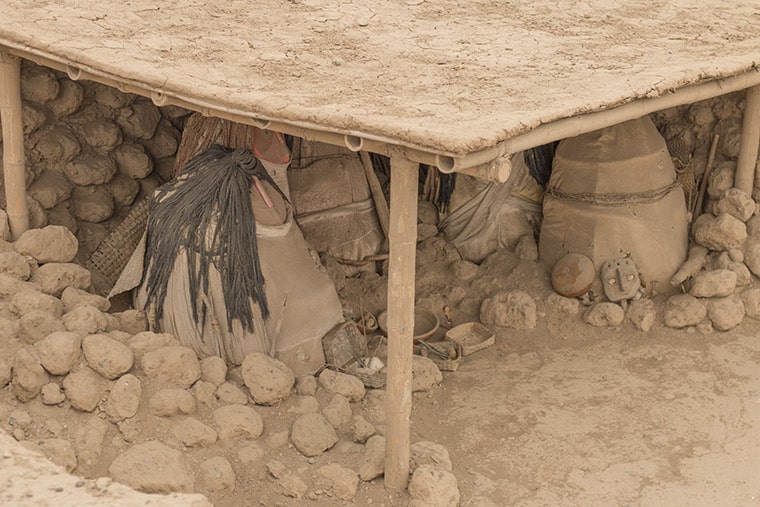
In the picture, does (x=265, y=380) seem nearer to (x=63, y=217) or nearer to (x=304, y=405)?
(x=304, y=405)

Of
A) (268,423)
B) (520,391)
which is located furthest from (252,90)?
(520,391)

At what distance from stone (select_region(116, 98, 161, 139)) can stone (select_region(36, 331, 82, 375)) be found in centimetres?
A: 216

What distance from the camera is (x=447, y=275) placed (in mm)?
8133

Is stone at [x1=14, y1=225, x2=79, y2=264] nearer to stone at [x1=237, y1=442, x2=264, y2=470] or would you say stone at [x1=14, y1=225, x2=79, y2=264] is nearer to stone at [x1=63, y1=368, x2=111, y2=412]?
stone at [x1=63, y1=368, x2=111, y2=412]

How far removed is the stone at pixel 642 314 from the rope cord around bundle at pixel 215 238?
8.64 feet

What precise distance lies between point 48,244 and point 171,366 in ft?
4.14

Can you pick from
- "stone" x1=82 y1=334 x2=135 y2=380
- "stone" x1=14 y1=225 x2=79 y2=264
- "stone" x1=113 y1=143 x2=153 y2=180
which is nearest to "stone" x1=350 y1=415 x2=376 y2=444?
"stone" x1=82 y1=334 x2=135 y2=380

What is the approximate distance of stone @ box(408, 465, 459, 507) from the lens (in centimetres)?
568

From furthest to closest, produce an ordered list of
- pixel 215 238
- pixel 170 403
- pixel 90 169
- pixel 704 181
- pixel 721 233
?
pixel 704 181 → pixel 721 233 → pixel 90 169 → pixel 215 238 → pixel 170 403

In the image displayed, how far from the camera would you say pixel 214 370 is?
6.16 meters

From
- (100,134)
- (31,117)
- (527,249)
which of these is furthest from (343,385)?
(31,117)

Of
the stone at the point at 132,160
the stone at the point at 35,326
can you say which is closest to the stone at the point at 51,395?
the stone at the point at 35,326

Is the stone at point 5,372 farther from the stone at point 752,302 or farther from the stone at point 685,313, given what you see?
the stone at point 752,302

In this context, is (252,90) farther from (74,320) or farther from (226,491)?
(226,491)
